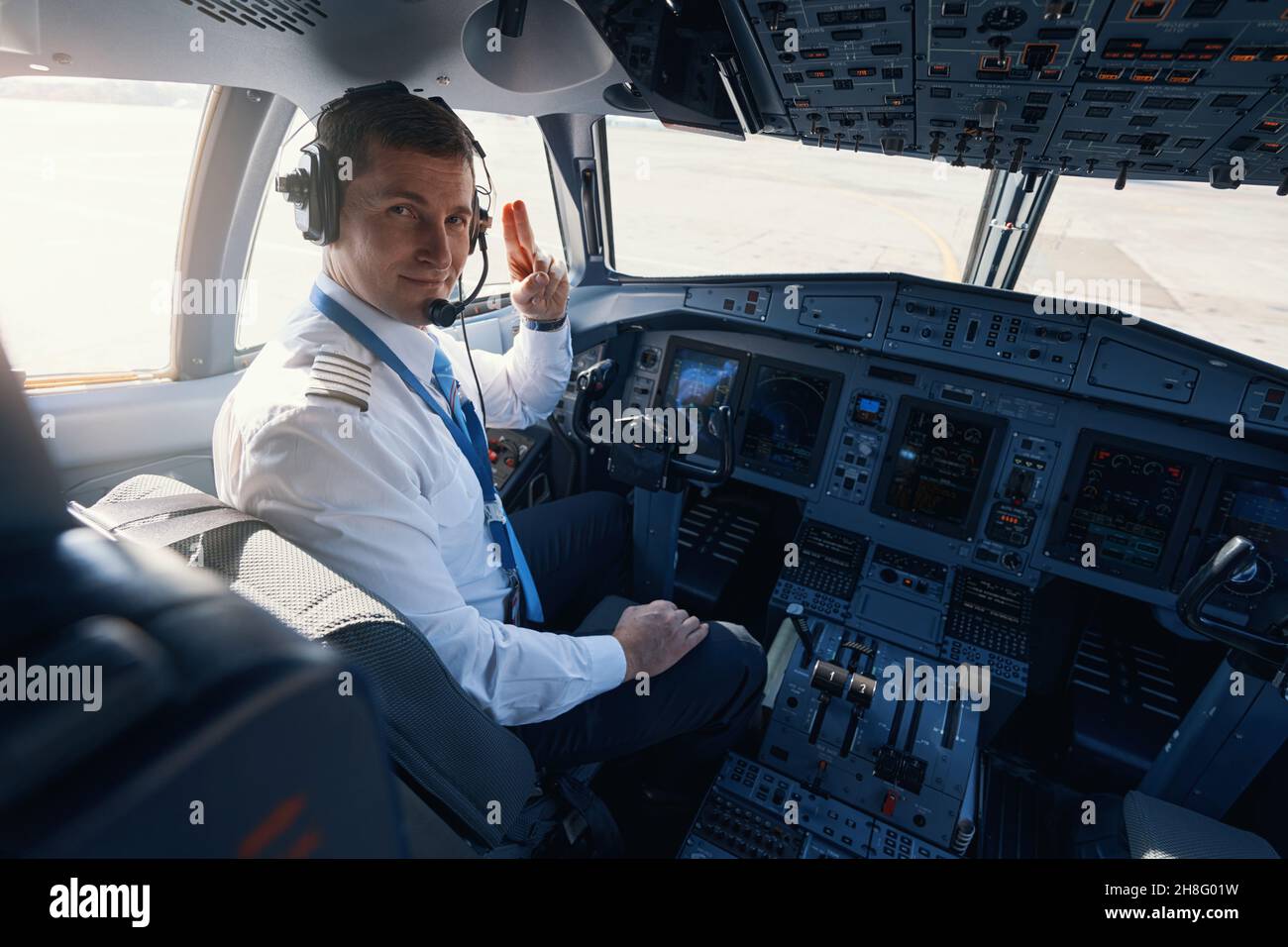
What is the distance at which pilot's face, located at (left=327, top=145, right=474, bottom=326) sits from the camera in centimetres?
134

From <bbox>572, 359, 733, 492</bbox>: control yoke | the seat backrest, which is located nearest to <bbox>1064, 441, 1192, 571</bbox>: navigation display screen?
<bbox>572, 359, 733, 492</bbox>: control yoke

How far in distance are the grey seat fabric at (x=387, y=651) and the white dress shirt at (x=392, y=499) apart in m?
0.12

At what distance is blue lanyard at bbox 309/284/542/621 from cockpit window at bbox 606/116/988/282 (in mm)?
1474

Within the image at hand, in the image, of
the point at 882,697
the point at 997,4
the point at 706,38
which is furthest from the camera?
the point at 882,697

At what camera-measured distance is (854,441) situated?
8.27 feet

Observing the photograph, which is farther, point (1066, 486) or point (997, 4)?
point (1066, 486)

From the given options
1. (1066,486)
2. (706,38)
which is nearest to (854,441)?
(1066,486)

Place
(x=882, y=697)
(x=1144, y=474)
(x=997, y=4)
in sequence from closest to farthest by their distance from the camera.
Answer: (x=997, y=4)
(x=882, y=697)
(x=1144, y=474)

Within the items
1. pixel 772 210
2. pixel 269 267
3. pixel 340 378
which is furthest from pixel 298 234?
pixel 772 210
